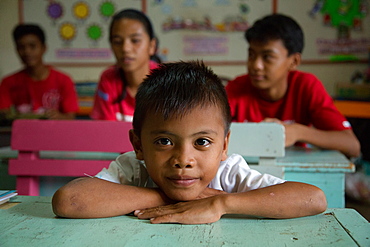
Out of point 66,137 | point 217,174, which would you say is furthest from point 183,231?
point 66,137

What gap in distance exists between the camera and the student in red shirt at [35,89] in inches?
135

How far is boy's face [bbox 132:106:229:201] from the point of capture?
961mm

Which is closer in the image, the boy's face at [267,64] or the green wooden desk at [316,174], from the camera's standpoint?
the green wooden desk at [316,174]

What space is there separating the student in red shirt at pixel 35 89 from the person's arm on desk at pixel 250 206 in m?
2.63

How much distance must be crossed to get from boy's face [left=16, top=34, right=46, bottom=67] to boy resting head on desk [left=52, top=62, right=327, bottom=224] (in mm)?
2746

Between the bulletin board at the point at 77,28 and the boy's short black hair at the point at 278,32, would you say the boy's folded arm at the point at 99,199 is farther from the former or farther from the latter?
the bulletin board at the point at 77,28

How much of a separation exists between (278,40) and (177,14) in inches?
89.5

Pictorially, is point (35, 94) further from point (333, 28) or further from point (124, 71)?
point (333, 28)

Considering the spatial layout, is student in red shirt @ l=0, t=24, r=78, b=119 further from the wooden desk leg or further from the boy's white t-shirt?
the boy's white t-shirt

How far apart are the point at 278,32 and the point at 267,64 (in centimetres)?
20

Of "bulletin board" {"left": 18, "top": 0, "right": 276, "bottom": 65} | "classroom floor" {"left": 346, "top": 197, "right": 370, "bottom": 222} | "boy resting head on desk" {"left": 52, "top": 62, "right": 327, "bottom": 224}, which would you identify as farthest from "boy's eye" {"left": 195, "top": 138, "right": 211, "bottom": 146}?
"bulletin board" {"left": 18, "top": 0, "right": 276, "bottom": 65}

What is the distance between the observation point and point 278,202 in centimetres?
94

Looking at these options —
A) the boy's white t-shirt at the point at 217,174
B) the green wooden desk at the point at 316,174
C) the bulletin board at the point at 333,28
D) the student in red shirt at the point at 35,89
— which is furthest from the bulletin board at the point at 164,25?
the boy's white t-shirt at the point at 217,174

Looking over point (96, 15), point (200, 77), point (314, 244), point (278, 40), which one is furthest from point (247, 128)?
point (96, 15)
